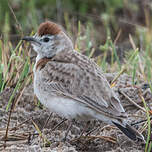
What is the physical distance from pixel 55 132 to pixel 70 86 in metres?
0.49

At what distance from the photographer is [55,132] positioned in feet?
13.8

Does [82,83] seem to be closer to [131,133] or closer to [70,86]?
[70,86]

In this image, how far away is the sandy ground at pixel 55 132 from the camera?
12.9 feet

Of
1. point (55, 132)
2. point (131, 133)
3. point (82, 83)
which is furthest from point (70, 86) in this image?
point (131, 133)

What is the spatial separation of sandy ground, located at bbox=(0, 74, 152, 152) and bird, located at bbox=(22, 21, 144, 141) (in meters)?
0.26

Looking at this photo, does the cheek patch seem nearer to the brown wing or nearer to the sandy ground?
the brown wing

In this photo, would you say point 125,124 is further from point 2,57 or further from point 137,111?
point 2,57

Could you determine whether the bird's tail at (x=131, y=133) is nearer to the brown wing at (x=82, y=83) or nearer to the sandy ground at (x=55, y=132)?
the brown wing at (x=82, y=83)

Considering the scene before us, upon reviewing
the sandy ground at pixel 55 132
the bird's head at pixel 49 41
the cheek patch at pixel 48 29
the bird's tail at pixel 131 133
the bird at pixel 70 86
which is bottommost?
the sandy ground at pixel 55 132

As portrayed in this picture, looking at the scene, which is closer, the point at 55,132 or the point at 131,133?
the point at 131,133

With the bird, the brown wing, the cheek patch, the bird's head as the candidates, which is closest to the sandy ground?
the bird

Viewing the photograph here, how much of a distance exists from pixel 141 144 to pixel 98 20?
241 inches

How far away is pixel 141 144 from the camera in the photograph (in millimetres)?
4059

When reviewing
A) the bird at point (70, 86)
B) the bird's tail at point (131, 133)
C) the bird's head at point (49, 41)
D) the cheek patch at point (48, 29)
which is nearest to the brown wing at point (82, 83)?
the bird at point (70, 86)
